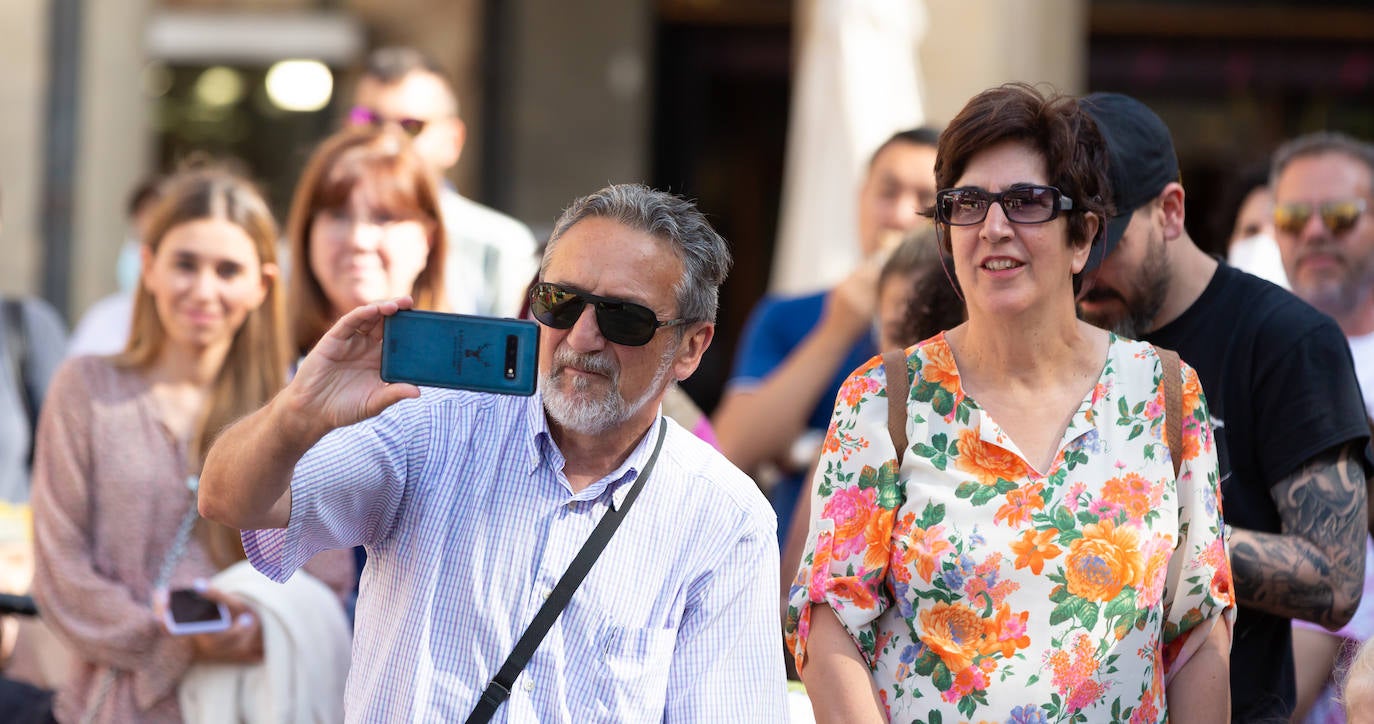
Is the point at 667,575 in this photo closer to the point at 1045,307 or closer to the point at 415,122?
the point at 1045,307

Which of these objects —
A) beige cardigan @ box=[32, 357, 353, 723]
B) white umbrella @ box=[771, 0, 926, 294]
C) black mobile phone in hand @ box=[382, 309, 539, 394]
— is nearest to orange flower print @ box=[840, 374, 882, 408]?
black mobile phone in hand @ box=[382, 309, 539, 394]

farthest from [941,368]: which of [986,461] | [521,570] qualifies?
[521,570]

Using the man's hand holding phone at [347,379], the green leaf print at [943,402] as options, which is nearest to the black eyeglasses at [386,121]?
the green leaf print at [943,402]

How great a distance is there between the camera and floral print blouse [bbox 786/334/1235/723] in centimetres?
291

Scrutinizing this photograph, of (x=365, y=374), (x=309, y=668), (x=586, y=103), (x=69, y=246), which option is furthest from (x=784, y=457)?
(x=586, y=103)

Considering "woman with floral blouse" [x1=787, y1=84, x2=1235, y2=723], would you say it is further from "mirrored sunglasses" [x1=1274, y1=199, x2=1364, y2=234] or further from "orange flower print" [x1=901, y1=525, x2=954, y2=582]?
"mirrored sunglasses" [x1=1274, y1=199, x2=1364, y2=234]

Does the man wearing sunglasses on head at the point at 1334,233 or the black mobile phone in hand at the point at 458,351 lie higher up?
the man wearing sunglasses on head at the point at 1334,233

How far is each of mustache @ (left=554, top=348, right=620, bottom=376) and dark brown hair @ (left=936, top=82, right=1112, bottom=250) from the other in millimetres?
741

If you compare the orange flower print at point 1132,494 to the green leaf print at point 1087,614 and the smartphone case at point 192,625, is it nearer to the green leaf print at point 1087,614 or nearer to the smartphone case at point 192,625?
the green leaf print at point 1087,614

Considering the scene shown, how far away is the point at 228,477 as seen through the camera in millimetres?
2613

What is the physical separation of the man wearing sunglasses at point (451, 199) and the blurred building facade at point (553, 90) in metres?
3.46

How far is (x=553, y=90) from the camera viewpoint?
436 inches

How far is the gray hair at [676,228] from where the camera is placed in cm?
296

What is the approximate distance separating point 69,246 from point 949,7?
4.81 m
